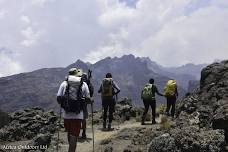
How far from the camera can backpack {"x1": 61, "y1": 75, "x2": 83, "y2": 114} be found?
1270cm

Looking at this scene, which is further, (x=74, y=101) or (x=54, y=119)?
(x=54, y=119)

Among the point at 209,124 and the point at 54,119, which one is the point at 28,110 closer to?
the point at 54,119

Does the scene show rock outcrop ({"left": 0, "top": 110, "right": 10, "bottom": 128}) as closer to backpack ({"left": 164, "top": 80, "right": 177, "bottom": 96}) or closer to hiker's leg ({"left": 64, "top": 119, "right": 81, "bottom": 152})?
backpack ({"left": 164, "top": 80, "right": 177, "bottom": 96})

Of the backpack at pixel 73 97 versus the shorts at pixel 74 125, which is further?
the shorts at pixel 74 125

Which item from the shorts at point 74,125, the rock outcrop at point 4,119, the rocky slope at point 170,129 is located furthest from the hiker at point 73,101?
the rock outcrop at point 4,119

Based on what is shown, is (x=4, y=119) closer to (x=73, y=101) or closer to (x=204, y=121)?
(x=204, y=121)

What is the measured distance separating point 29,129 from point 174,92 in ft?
25.6

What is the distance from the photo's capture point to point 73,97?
503 inches

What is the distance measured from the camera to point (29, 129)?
875 inches

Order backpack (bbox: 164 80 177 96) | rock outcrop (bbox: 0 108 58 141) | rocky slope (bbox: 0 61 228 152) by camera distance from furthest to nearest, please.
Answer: backpack (bbox: 164 80 177 96), rock outcrop (bbox: 0 108 58 141), rocky slope (bbox: 0 61 228 152)

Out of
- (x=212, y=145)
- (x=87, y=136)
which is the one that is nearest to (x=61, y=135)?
(x=87, y=136)

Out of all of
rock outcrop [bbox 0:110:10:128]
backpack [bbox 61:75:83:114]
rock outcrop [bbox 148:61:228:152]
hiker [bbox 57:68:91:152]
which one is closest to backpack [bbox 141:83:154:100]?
rock outcrop [bbox 148:61:228:152]

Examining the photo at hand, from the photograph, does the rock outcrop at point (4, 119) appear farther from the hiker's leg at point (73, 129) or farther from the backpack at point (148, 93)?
the hiker's leg at point (73, 129)

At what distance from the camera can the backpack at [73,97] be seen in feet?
41.7
